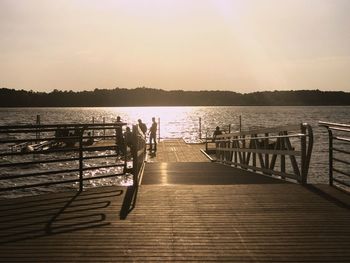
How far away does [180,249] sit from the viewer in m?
5.29

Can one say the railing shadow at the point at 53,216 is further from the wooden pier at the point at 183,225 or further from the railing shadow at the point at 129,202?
the railing shadow at the point at 129,202

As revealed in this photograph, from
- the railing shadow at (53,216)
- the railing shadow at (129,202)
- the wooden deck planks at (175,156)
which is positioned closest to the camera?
the railing shadow at (53,216)

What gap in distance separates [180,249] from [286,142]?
6002 mm

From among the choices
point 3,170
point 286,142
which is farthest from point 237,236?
point 3,170

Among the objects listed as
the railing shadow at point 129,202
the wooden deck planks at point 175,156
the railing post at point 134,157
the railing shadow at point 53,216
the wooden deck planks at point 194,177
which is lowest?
the wooden deck planks at point 175,156

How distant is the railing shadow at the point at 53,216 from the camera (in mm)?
6074

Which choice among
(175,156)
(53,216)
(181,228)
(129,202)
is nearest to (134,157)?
(129,202)

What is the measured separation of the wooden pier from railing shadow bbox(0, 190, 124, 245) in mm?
14

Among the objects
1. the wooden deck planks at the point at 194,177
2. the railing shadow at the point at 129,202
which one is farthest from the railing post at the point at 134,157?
the wooden deck planks at the point at 194,177

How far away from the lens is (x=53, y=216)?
6891 mm

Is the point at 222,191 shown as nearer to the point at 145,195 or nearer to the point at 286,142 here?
the point at 145,195

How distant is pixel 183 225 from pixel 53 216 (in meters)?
2.03

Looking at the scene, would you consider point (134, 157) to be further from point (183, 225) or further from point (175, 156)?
point (175, 156)

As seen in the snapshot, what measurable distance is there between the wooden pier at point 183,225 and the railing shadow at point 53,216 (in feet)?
0.04
